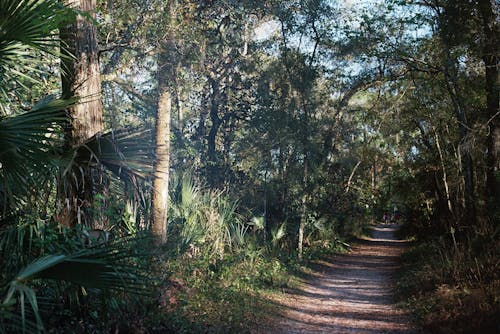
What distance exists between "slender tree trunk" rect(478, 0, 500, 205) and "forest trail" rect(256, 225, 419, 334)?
377 cm

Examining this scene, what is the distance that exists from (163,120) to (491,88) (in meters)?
7.59

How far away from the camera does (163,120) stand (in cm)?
1230

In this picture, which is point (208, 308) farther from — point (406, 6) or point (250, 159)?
point (250, 159)

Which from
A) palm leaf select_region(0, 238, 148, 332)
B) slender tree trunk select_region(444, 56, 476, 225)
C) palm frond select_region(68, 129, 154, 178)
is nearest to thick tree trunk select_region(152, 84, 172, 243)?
palm frond select_region(68, 129, 154, 178)

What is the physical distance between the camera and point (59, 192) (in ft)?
18.2

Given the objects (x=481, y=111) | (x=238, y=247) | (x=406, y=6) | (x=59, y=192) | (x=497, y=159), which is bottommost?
(x=238, y=247)

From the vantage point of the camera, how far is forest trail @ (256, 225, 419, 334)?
31.0 ft

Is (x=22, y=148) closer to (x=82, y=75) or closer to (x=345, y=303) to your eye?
(x=82, y=75)

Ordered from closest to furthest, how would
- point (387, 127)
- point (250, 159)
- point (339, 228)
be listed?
point (387, 127) → point (250, 159) → point (339, 228)

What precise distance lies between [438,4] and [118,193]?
30.0 ft

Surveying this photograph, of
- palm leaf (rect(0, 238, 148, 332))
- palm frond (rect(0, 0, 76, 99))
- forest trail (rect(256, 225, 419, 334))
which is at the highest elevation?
palm frond (rect(0, 0, 76, 99))

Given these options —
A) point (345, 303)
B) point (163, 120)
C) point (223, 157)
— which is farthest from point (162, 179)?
point (223, 157)

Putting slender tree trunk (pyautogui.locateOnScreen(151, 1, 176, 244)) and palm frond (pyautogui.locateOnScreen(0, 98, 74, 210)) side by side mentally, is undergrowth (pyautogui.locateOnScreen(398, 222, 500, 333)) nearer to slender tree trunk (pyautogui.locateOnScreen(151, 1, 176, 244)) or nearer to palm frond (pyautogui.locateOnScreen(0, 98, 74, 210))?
slender tree trunk (pyautogui.locateOnScreen(151, 1, 176, 244))

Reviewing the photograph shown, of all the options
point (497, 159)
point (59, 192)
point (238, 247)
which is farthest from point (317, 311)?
point (59, 192)
